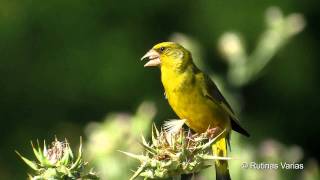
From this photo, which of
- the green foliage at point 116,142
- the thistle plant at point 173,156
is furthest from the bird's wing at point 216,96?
the thistle plant at point 173,156

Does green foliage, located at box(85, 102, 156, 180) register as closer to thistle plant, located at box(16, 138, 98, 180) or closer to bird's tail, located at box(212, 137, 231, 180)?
bird's tail, located at box(212, 137, 231, 180)

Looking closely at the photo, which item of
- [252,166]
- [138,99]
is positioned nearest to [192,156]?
[252,166]

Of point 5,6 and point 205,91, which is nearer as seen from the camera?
point 205,91

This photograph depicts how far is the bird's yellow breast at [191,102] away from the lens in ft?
19.7

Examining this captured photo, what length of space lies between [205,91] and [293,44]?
1346 centimetres

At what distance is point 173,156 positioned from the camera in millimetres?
4734

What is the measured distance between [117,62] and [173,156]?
13.2 m

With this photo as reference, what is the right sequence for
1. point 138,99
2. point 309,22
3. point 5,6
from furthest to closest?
point 309,22, point 5,6, point 138,99

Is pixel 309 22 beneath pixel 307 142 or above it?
above

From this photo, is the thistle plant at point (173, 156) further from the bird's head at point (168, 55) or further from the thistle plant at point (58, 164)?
the bird's head at point (168, 55)

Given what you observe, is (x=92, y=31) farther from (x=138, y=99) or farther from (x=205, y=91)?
(x=205, y=91)

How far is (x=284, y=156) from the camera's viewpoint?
657 cm

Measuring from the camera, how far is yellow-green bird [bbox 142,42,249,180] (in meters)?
5.97

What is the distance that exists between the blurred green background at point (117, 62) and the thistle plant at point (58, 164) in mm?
11735
